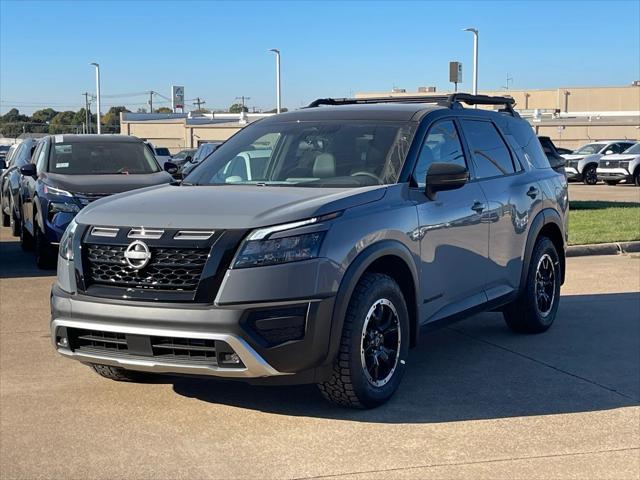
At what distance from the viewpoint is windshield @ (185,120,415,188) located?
5562 millimetres

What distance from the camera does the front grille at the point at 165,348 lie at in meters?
4.50

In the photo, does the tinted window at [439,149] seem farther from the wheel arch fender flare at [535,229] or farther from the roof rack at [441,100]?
the wheel arch fender flare at [535,229]

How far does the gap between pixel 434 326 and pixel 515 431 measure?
1.09 m

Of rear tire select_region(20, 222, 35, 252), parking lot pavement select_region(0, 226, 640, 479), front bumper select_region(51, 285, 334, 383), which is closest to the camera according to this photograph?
parking lot pavement select_region(0, 226, 640, 479)

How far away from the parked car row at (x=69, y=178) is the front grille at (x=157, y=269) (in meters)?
5.75

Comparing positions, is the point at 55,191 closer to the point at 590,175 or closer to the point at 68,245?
the point at 68,245

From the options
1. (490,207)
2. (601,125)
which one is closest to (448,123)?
(490,207)

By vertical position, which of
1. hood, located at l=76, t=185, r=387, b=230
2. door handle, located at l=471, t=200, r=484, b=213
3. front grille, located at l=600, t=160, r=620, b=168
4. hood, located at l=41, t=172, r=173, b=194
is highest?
hood, located at l=76, t=185, r=387, b=230

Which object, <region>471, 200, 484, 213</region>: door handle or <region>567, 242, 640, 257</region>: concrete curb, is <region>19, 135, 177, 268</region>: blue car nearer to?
<region>471, 200, 484, 213</region>: door handle

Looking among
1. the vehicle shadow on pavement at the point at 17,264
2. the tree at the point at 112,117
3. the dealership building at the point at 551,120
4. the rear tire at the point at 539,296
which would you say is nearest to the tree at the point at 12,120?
the tree at the point at 112,117

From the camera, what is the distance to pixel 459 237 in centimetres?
587

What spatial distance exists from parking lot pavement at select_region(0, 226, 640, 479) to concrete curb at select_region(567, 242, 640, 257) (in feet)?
17.0

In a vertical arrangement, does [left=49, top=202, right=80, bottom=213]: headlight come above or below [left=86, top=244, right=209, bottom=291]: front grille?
below

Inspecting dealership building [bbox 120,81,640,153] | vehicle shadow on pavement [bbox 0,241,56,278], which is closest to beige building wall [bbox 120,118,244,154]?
dealership building [bbox 120,81,640,153]
